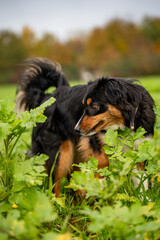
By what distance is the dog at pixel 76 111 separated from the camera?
9.01 feet

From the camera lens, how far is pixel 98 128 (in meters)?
2.80

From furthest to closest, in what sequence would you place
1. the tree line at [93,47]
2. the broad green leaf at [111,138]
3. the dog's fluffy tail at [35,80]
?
the tree line at [93,47] < the dog's fluffy tail at [35,80] < the broad green leaf at [111,138]

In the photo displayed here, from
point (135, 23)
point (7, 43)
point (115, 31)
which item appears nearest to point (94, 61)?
point (115, 31)

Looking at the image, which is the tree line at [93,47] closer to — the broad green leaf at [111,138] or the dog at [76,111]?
the dog at [76,111]

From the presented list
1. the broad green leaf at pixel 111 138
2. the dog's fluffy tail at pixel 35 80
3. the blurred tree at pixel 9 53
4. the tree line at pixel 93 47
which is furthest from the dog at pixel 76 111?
the blurred tree at pixel 9 53

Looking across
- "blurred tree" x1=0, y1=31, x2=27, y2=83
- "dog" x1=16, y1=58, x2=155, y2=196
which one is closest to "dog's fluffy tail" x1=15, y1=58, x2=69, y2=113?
"dog" x1=16, y1=58, x2=155, y2=196

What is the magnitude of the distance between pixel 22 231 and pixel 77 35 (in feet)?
210

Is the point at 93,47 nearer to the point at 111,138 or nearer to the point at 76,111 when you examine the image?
the point at 76,111

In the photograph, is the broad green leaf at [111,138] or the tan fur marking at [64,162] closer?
the broad green leaf at [111,138]

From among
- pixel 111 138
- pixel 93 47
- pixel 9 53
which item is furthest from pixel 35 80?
pixel 9 53

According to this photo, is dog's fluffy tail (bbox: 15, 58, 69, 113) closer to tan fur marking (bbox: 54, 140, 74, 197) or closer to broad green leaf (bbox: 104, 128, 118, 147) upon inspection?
tan fur marking (bbox: 54, 140, 74, 197)

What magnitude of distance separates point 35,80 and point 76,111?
2.59ft

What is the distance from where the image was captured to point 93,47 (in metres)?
48.4

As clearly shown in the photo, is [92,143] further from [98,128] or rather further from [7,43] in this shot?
[7,43]
